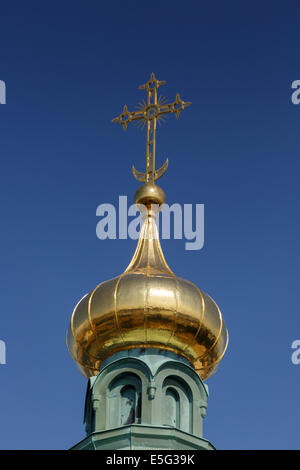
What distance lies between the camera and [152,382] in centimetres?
2833

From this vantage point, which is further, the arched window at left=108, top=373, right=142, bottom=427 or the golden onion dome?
the golden onion dome

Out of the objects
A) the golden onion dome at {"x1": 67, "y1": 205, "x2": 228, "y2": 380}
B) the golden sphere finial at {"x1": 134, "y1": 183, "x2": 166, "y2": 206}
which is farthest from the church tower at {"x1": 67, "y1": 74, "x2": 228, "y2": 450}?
the golden sphere finial at {"x1": 134, "y1": 183, "x2": 166, "y2": 206}

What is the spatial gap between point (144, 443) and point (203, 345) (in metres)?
2.60

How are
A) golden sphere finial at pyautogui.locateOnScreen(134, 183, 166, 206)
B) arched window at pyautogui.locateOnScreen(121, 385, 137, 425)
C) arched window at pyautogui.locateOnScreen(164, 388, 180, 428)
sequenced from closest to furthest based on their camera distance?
arched window at pyautogui.locateOnScreen(121, 385, 137, 425) < arched window at pyautogui.locateOnScreen(164, 388, 180, 428) < golden sphere finial at pyautogui.locateOnScreen(134, 183, 166, 206)

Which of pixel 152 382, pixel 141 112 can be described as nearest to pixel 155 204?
pixel 141 112

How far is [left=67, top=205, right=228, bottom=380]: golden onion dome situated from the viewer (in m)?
28.8

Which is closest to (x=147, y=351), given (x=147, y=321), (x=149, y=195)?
(x=147, y=321)

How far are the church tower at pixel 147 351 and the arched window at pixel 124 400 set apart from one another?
0.05 feet

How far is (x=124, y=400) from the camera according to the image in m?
28.6

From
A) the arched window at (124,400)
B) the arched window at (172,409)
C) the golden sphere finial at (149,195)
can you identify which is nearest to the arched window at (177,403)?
the arched window at (172,409)

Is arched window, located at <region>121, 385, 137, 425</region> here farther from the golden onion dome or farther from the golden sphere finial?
the golden sphere finial

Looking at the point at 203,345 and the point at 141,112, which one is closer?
the point at 203,345

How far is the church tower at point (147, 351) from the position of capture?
28.3m
